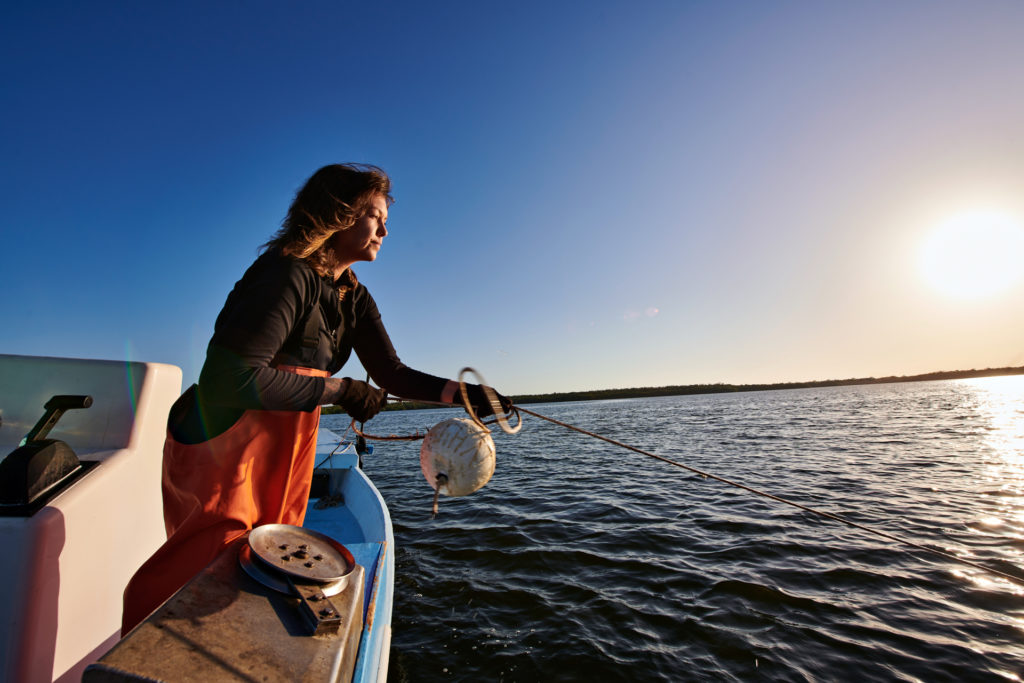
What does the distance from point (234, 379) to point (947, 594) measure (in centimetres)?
724

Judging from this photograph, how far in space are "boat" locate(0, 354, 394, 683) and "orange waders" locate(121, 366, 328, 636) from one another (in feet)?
0.66

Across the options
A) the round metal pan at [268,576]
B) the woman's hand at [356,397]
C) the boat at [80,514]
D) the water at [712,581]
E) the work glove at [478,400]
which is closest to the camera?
the round metal pan at [268,576]

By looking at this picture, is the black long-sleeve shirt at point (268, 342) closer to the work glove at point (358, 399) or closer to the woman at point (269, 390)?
the woman at point (269, 390)

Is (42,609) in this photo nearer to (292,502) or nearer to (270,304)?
(292,502)

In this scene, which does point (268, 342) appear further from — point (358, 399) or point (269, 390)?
point (358, 399)

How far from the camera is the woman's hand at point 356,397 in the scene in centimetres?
206

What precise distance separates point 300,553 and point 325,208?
5.30ft

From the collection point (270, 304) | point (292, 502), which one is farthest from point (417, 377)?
point (270, 304)

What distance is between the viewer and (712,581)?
17.3 ft

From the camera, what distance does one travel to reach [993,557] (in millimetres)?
5664

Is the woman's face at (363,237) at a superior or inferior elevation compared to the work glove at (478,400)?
superior

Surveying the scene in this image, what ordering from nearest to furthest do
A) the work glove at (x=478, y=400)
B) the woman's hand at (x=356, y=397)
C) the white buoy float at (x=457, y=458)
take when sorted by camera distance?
the woman's hand at (x=356, y=397), the white buoy float at (x=457, y=458), the work glove at (x=478, y=400)

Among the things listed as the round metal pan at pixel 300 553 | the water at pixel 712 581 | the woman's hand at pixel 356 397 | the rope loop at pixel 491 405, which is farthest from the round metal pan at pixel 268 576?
the water at pixel 712 581

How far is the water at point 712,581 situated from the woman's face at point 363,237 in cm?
372
